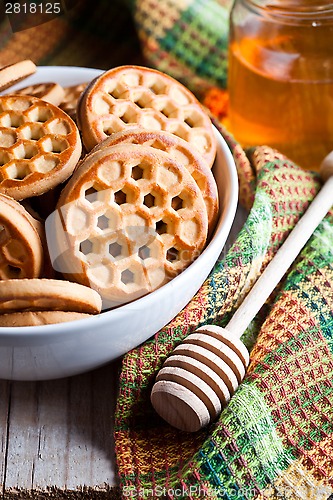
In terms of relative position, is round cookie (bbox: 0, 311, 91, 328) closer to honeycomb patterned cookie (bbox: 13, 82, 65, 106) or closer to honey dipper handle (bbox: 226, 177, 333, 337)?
honey dipper handle (bbox: 226, 177, 333, 337)

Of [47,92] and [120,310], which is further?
[47,92]

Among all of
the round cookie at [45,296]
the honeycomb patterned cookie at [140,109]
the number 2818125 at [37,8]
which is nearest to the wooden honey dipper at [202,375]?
the round cookie at [45,296]

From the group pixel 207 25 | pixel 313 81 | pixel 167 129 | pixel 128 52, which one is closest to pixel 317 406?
pixel 167 129

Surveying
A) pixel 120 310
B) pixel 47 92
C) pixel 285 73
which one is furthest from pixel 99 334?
pixel 285 73

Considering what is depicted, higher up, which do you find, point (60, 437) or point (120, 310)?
point (120, 310)

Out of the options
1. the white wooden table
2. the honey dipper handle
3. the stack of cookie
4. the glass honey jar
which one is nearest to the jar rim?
the glass honey jar

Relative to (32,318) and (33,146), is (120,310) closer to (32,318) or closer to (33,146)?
(32,318)

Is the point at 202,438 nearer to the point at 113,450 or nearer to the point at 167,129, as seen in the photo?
the point at 113,450
